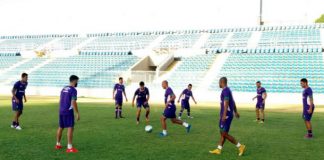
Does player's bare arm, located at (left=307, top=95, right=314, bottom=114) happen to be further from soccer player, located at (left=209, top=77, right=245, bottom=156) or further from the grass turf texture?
soccer player, located at (left=209, top=77, right=245, bottom=156)

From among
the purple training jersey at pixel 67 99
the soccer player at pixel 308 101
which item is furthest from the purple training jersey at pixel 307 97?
the purple training jersey at pixel 67 99

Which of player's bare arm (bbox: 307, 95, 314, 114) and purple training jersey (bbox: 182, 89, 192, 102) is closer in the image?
player's bare arm (bbox: 307, 95, 314, 114)

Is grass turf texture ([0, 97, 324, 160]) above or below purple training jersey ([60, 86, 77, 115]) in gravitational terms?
below

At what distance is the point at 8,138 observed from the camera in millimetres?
11836

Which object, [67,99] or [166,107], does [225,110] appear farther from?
[67,99]

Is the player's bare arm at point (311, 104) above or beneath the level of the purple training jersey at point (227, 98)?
beneath

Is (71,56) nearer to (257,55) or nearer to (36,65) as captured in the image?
(36,65)

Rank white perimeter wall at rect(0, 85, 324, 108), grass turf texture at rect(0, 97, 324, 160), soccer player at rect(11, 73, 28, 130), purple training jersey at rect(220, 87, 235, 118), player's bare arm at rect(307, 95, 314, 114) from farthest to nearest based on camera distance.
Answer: white perimeter wall at rect(0, 85, 324, 108), soccer player at rect(11, 73, 28, 130), player's bare arm at rect(307, 95, 314, 114), purple training jersey at rect(220, 87, 235, 118), grass turf texture at rect(0, 97, 324, 160)

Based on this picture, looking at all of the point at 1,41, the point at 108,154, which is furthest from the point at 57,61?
the point at 108,154

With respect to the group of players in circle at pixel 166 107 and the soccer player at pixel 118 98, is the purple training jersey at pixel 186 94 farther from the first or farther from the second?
the soccer player at pixel 118 98

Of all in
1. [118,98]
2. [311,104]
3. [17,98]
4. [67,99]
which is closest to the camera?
[67,99]

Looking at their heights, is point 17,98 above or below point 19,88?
below

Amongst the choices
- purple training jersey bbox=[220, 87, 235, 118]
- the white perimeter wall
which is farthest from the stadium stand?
purple training jersey bbox=[220, 87, 235, 118]

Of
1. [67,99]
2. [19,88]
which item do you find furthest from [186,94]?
[67,99]
